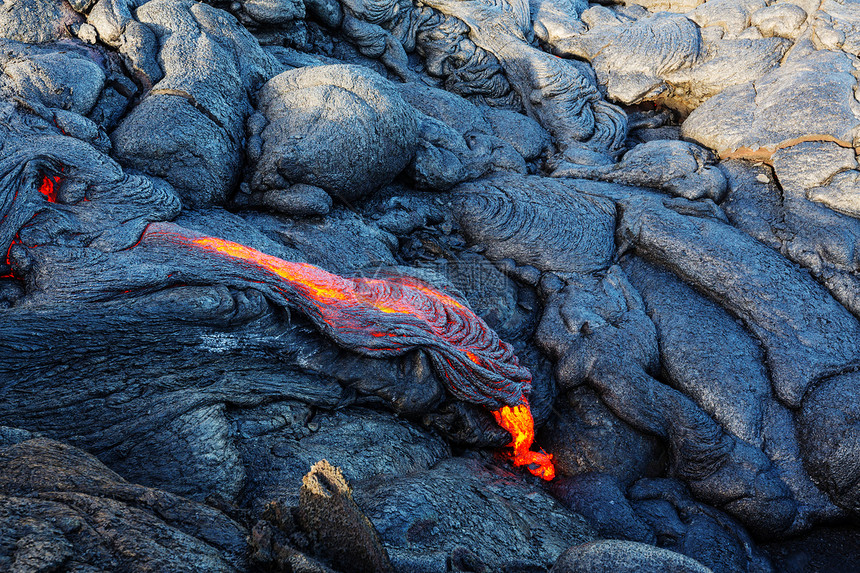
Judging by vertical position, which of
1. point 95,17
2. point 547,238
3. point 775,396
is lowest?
point 775,396

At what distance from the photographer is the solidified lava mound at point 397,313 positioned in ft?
12.7

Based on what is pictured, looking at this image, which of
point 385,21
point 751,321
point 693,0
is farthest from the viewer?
point 693,0

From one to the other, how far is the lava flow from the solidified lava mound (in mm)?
37

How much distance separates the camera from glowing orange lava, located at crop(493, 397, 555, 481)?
5895mm

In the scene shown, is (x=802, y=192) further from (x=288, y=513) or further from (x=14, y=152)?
(x=14, y=152)

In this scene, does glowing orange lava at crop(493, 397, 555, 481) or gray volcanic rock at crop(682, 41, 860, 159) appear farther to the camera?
gray volcanic rock at crop(682, 41, 860, 159)

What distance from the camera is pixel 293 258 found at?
19.7 ft

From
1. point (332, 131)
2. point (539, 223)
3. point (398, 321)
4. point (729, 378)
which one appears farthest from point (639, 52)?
Result: point (398, 321)

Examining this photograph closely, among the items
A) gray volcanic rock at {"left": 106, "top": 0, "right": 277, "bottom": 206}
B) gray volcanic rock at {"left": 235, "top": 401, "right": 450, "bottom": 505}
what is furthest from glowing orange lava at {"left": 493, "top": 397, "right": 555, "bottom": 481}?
gray volcanic rock at {"left": 106, "top": 0, "right": 277, "bottom": 206}

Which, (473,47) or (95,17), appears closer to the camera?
(95,17)

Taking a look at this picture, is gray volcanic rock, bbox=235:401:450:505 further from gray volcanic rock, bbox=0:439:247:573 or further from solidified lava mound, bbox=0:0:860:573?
gray volcanic rock, bbox=0:439:247:573

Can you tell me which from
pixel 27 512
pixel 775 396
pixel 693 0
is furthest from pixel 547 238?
pixel 693 0

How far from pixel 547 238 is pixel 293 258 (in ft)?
10.9

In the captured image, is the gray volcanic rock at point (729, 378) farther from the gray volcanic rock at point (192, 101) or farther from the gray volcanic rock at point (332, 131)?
the gray volcanic rock at point (192, 101)
